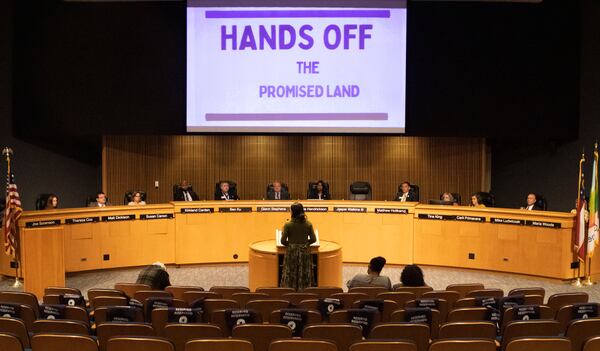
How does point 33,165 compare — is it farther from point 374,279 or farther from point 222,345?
point 222,345

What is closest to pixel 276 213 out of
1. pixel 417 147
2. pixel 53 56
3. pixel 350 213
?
pixel 350 213

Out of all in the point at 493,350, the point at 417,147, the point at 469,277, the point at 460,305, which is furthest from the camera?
the point at 417,147

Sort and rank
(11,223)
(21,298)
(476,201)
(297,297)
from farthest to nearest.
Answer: (476,201)
(11,223)
(297,297)
(21,298)

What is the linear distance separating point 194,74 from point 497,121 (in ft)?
21.1

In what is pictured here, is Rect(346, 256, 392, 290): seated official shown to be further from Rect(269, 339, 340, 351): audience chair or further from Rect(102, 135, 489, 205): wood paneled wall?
Rect(102, 135, 489, 205): wood paneled wall

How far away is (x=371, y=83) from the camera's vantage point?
46.6 feet

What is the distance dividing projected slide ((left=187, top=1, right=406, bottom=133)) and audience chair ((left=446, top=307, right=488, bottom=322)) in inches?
329

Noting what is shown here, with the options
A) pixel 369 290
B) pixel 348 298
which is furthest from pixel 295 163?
pixel 348 298

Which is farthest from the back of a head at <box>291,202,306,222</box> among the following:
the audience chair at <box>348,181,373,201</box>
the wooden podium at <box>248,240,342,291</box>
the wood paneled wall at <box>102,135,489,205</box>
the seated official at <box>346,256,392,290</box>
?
the wood paneled wall at <box>102,135,489,205</box>

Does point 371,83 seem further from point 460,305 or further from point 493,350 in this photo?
point 493,350

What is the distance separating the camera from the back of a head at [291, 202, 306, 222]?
919 cm

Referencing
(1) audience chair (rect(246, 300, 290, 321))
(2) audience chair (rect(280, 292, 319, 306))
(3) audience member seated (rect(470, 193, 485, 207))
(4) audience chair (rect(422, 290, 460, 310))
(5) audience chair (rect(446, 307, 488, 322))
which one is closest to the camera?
(5) audience chair (rect(446, 307, 488, 322))

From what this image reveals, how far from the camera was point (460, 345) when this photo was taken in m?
4.76

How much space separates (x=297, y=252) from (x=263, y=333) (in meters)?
4.14
